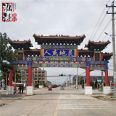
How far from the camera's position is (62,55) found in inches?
2709

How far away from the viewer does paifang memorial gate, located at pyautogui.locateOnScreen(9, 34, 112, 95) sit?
6806 centimetres

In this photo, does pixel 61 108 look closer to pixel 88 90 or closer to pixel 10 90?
pixel 88 90

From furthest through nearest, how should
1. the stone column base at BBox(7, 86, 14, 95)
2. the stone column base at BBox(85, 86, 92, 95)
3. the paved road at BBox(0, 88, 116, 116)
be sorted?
the stone column base at BBox(7, 86, 14, 95) < the stone column base at BBox(85, 86, 92, 95) < the paved road at BBox(0, 88, 116, 116)

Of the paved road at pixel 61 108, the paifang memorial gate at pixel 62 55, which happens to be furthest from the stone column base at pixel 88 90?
the paved road at pixel 61 108

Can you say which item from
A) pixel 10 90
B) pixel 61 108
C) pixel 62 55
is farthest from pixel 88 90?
pixel 61 108

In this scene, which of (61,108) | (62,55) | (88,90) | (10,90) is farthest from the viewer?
(10,90)

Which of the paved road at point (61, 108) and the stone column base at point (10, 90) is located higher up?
the stone column base at point (10, 90)

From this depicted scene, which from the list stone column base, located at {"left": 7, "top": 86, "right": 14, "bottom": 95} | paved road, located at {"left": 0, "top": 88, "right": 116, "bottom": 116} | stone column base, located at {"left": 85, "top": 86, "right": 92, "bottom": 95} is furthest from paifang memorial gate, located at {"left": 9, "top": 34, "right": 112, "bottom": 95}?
paved road, located at {"left": 0, "top": 88, "right": 116, "bottom": 116}

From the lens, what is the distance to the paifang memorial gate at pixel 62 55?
68.1m

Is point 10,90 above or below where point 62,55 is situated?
below

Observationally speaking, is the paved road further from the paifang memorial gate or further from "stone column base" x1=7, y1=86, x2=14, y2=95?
"stone column base" x1=7, y1=86, x2=14, y2=95

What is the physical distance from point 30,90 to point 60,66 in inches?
259

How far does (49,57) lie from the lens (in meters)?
68.5

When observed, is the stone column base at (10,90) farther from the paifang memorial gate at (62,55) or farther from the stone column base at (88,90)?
the stone column base at (88,90)
